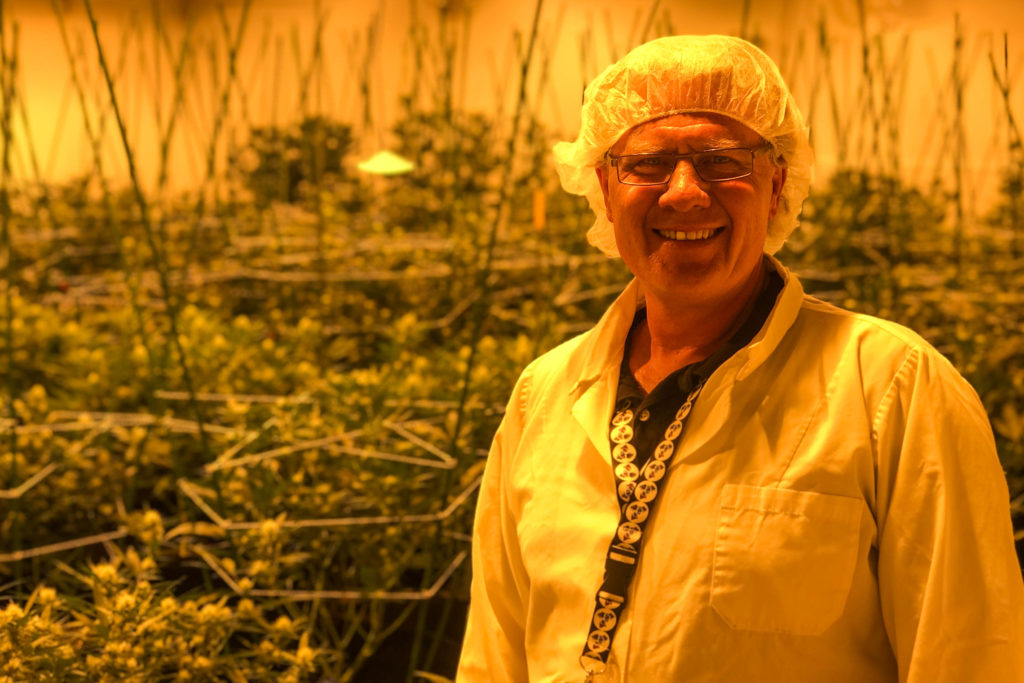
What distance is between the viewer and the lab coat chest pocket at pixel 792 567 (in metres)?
0.82

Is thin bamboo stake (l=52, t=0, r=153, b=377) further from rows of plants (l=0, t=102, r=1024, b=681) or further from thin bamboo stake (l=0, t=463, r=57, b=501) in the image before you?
thin bamboo stake (l=0, t=463, r=57, b=501)

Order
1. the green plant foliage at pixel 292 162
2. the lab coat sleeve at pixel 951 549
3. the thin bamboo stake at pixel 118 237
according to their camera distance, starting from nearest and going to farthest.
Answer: the lab coat sleeve at pixel 951 549 → the thin bamboo stake at pixel 118 237 → the green plant foliage at pixel 292 162

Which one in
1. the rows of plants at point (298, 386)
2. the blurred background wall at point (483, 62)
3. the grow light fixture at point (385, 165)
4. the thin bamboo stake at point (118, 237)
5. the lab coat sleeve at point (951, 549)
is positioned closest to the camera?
the lab coat sleeve at point (951, 549)

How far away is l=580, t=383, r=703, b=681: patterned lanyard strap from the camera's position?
2.91 feet

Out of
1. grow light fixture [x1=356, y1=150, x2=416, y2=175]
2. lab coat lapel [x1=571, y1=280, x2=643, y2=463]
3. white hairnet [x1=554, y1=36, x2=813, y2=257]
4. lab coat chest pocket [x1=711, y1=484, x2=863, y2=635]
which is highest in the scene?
white hairnet [x1=554, y1=36, x2=813, y2=257]

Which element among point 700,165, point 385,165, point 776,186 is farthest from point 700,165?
point 385,165

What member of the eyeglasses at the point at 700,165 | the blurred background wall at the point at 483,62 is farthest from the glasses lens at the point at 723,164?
the blurred background wall at the point at 483,62

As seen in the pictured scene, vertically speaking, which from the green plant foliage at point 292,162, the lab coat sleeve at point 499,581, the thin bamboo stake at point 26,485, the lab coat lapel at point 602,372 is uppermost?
the lab coat lapel at point 602,372

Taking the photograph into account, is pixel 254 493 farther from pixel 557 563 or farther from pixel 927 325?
pixel 927 325

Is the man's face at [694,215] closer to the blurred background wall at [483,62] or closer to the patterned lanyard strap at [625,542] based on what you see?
the patterned lanyard strap at [625,542]

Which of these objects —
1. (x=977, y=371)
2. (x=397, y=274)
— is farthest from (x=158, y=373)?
(x=977, y=371)

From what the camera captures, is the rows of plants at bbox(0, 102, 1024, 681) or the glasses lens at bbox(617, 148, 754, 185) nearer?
the glasses lens at bbox(617, 148, 754, 185)

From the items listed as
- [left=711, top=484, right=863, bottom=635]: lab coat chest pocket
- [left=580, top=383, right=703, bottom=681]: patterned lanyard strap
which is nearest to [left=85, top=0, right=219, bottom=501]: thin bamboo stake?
[left=580, top=383, right=703, bottom=681]: patterned lanyard strap

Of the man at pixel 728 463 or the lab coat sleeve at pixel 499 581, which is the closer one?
the man at pixel 728 463
